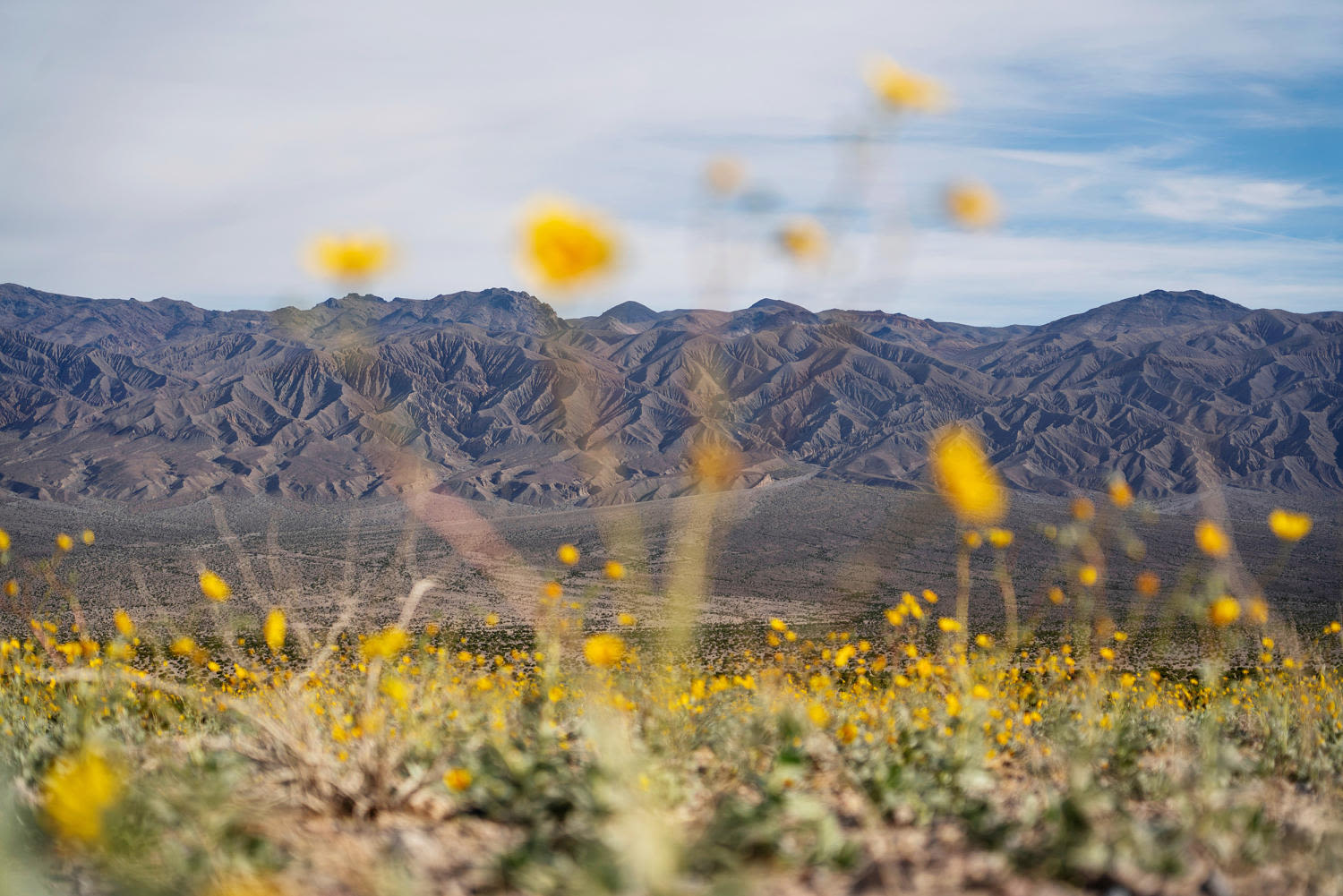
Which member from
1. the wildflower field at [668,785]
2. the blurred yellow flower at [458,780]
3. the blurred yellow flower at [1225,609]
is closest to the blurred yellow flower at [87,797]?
the wildflower field at [668,785]

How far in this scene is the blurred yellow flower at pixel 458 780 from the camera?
238 centimetres

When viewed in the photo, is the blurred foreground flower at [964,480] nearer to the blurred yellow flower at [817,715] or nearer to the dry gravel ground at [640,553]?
the blurred yellow flower at [817,715]

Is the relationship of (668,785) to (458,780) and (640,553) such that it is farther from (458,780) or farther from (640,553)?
(640,553)

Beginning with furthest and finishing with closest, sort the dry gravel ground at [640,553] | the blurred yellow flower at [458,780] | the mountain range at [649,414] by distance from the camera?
the mountain range at [649,414] < the dry gravel ground at [640,553] < the blurred yellow flower at [458,780]

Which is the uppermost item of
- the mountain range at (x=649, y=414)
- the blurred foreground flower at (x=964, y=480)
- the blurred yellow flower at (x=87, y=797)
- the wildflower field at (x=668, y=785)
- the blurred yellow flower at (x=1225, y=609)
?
the mountain range at (x=649, y=414)

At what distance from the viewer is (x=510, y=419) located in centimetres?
11775

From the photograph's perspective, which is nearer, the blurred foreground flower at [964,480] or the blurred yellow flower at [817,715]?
the blurred foreground flower at [964,480]

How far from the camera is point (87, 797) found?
1.94m

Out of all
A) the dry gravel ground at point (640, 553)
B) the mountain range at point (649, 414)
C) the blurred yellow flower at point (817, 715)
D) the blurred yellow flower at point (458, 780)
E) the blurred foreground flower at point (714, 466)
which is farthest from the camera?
the mountain range at point (649, 414)

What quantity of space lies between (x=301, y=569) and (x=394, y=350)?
274 feet

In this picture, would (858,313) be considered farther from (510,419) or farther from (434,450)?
(510,419)

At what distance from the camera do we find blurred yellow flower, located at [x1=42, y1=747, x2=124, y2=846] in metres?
1.92

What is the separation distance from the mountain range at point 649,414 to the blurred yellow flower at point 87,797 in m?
66.7

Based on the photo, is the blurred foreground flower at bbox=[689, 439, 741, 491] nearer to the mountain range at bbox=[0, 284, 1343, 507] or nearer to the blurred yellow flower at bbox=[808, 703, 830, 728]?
the blurred yellow flower at bbox=[808, 703, 830, 728]
